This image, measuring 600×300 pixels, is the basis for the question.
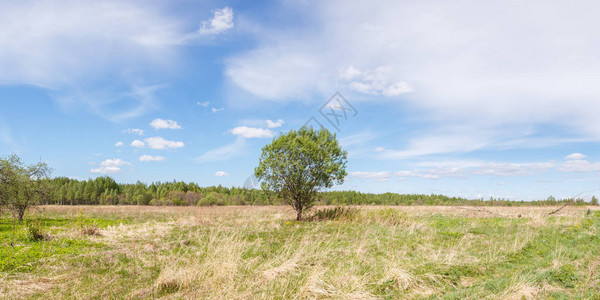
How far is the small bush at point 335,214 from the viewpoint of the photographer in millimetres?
18359

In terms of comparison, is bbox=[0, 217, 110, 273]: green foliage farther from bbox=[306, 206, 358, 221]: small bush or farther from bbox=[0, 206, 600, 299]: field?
bbox=[306, 206, 358, 221]: small bush

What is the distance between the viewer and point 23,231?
40.7 ft

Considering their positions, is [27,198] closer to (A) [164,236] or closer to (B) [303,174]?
(A) [164,236]

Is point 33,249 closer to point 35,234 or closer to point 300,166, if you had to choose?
point 35,234

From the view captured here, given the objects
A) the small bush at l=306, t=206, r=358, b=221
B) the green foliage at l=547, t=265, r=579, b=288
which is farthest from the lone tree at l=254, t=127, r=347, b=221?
the green foliage at l=547, t=265, r=579, b=288

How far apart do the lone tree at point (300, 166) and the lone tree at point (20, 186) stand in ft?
53.1

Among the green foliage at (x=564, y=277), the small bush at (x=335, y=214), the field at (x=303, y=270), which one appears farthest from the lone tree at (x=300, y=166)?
the green foliage at (x=564, y=277)

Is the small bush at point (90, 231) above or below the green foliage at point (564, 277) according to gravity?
above

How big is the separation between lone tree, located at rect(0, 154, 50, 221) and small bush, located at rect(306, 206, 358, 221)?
61.3 ft

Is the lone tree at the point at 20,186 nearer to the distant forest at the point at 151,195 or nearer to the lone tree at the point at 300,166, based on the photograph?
the lone tree at the point at 300,166

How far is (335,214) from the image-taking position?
62.0 ft

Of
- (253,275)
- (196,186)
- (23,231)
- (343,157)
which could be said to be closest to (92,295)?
(253,275)

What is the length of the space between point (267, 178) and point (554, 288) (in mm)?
14694

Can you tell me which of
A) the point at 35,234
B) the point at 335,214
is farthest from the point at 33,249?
the point at 335,214
